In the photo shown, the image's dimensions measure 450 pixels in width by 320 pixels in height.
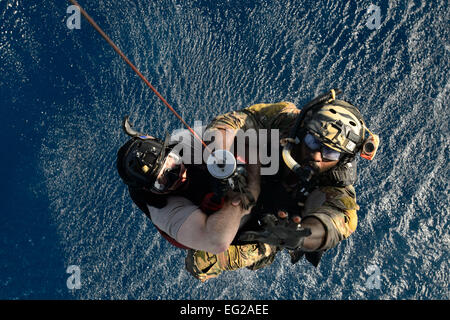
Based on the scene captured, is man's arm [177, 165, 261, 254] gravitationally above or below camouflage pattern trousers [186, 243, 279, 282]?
above

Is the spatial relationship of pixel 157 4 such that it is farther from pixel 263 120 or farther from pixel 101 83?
pixel 263 120

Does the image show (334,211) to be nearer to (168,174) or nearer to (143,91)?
(168,174)

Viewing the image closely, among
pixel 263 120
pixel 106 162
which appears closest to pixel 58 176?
pixel 106 162

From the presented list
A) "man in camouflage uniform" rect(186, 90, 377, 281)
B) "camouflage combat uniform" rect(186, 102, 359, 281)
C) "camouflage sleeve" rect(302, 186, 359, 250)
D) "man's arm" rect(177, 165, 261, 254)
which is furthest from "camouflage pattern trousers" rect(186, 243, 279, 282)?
"man's arm" rect(177, 165, 261, 254)

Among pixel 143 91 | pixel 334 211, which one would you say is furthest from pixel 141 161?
pixel 143 91

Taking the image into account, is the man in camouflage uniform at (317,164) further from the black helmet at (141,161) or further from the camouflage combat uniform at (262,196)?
the black helmet at (141,161)

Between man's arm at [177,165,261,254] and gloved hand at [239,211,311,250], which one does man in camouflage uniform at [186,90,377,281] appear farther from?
man's arm at [177,165,261,254]

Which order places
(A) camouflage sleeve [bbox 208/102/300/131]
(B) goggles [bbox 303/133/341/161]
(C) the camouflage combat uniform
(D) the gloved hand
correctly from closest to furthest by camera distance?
(D) the gloved hand
(C) the camouflage combat uniform
(B) goggles [bbox 303/133/341/161]
(A) camouflage sleeve [bbox 208/102/300/131]
